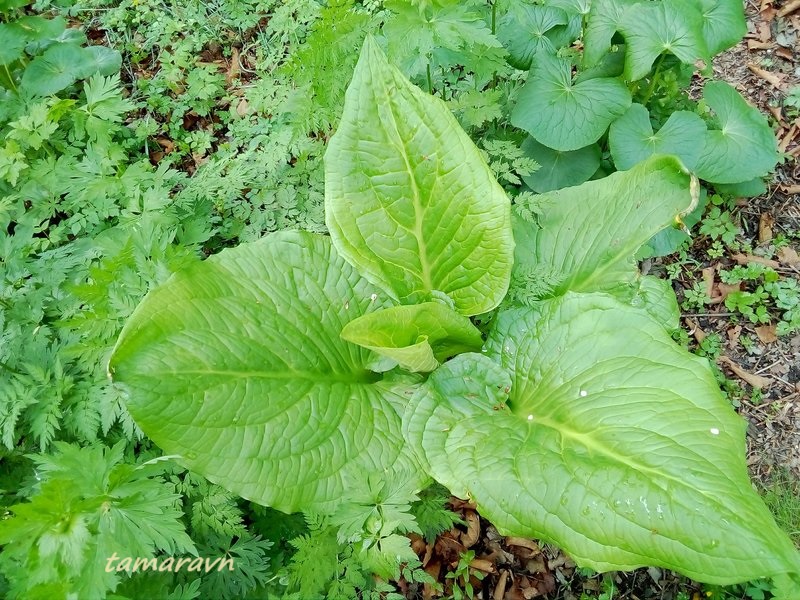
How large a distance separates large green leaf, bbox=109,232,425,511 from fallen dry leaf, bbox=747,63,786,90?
2.52 metres

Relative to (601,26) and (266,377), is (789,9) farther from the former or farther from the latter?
(266,377)

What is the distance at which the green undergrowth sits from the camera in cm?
160

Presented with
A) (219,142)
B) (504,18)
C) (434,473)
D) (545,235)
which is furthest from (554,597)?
(219,142)

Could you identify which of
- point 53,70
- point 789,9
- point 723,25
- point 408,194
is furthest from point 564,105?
point 53,70

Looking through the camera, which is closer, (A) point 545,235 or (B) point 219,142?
(A) point 545,235

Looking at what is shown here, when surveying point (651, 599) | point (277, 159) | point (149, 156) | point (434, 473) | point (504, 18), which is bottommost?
point (651, 599)

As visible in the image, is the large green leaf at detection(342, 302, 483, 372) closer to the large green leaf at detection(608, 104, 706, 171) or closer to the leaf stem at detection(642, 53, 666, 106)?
the large green leaf at detection(608, 104, 706, 171)

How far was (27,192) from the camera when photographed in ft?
8.41

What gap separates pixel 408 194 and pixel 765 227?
1969 mm

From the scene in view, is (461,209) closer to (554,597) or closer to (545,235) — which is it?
(545,235)

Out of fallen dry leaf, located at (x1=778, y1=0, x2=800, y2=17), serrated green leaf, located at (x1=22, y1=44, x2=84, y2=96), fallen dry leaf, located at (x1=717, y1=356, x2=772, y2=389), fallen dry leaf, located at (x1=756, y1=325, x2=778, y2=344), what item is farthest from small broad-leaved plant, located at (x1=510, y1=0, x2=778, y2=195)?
serrated green leaf, located at (x1=22, y1=44, x2=84, y2=96)

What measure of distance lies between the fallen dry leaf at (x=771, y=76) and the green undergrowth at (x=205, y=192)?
0.54 m

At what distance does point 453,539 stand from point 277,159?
5.32ft

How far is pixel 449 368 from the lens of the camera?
1.91 meters
